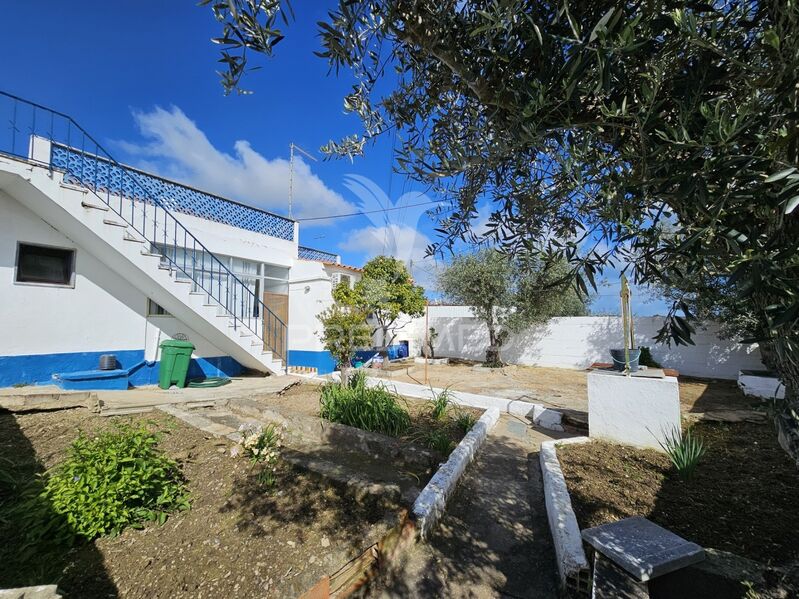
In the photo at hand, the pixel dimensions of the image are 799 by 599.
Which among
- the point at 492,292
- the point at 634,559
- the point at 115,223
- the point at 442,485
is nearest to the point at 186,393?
the point at 115,223

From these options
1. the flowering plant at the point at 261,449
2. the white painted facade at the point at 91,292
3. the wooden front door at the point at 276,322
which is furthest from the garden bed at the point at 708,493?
the wooden front door at the point at 276,322

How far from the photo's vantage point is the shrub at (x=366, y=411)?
191 inches

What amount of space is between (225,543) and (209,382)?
21.6 ft

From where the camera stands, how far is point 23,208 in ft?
20.3

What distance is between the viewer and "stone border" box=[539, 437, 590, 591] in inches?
87.0

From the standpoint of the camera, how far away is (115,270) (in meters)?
7.32

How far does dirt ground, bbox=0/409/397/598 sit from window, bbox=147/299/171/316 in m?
4.70

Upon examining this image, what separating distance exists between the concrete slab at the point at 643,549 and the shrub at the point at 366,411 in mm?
3051

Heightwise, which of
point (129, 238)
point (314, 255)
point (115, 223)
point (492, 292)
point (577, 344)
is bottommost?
point (577, 344)

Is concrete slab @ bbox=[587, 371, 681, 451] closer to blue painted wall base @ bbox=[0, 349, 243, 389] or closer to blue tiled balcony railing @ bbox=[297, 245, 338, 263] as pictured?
blue painted wall base @ bbox=[0, 349, 243, 389]

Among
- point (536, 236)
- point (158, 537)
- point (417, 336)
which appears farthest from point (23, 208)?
point (417, 336)

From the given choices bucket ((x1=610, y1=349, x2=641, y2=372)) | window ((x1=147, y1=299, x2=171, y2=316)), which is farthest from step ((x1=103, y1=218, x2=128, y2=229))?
bucket ((x1=610, y1=349, x2=641, y2=372))

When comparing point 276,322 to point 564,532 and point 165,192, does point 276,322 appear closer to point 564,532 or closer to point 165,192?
point 165,192

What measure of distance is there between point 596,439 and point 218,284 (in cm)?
876
